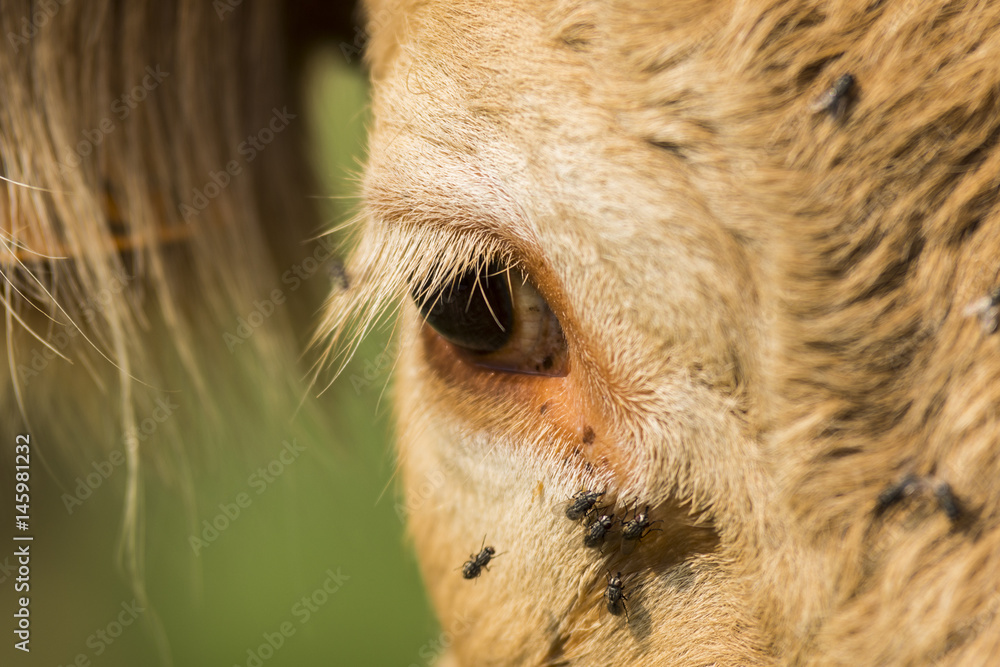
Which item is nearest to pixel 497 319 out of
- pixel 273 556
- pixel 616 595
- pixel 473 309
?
pixel 473 309

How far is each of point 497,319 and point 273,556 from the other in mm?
3198

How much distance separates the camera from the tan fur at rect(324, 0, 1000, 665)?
766mm

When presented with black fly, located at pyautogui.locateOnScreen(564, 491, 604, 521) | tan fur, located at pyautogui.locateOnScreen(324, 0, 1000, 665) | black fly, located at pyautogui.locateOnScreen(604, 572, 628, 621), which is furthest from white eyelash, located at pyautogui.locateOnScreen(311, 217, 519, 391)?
black fly, located at pyautogui.locateOnScreen(604, 572, 628, 621)

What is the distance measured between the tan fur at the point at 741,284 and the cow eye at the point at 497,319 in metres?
0.04

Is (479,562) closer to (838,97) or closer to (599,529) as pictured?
(599,529)

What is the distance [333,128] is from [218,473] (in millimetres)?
1048

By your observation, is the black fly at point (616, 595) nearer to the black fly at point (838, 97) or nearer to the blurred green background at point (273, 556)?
the black fly at point (838, 97)

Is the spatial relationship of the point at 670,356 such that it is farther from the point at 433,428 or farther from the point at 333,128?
the point at 333,128

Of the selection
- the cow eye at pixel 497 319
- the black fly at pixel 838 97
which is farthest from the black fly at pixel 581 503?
the black fly at pixel 838 97

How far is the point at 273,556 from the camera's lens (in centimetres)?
397

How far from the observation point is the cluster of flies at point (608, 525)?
3.28 feet

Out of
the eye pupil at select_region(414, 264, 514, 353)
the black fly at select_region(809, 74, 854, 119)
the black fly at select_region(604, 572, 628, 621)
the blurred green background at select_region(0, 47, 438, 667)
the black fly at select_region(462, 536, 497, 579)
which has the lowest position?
the blurred green background at select_region(0, 47, 438, 667)

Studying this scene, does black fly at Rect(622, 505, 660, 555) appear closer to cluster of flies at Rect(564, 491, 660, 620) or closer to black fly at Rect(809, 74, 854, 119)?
cluster of flies at Rect(564, 491, 660, 620)

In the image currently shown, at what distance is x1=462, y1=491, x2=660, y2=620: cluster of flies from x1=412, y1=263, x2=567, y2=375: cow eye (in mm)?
173
